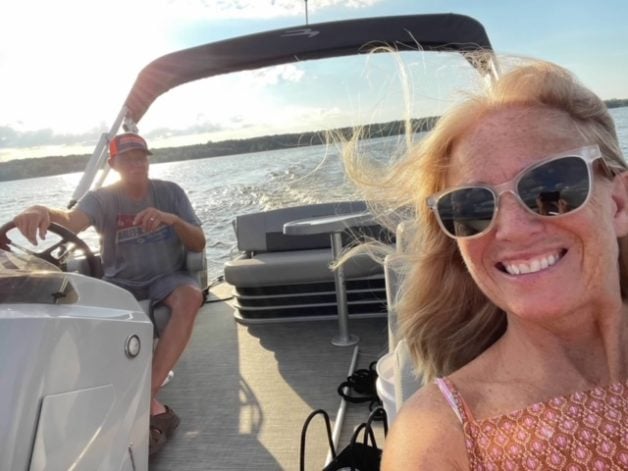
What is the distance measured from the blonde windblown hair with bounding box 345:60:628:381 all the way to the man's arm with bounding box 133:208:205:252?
144 centimetres

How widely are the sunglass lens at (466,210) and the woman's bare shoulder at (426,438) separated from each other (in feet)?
0.91

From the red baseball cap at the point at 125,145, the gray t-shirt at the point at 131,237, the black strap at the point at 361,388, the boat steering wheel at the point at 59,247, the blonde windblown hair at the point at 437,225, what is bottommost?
the black strap at the point at 361,388

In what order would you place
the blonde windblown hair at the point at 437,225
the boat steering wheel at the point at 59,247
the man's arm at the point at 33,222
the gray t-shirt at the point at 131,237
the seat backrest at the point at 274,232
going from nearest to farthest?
1. the blonde windblown hair at the point at 437,225
2. the boat steering wheel at the point at 59,247
3. the man's arm at the point at 33,222
4. the gray t-shirt at the point at 131,237
5. the seat backrest at the point at 274,232

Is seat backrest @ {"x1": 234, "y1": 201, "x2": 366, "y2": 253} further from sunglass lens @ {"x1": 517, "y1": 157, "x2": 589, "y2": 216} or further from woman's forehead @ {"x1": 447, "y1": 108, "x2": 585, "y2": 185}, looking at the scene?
sunglass lens @ {"x1": 517, "y1": 157, "x2": 589, "y2": 216}

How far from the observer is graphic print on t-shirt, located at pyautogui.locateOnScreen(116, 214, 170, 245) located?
103 inches

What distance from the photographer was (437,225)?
104cm

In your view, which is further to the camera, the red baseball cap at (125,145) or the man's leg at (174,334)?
the red baseball cap at (125,145)

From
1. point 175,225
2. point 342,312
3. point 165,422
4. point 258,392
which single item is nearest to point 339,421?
point 258,392

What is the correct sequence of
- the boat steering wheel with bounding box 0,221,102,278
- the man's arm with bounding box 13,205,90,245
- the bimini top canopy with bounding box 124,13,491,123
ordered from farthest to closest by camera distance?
the bimini top canopy with bounding box 124,13,491,123
the man's arm with bounding box 13,205,90,245
the boat steering wheel with bounding box 0,221,102,278

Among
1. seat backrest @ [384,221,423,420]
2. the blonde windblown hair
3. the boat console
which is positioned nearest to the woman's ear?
the blonde windblown hair

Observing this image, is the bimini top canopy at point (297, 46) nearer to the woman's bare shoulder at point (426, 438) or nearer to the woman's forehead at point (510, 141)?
the woman's forehead at point (510, 141)

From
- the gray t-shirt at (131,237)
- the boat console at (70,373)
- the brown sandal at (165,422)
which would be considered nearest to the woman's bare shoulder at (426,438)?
the boat console at (70,373)

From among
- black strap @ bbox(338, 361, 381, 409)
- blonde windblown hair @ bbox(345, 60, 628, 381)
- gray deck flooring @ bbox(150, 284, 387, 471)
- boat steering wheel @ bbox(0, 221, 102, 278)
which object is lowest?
gray deck flooring @ bbox(150, 284, 387, 471)

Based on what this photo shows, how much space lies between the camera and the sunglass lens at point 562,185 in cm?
81
